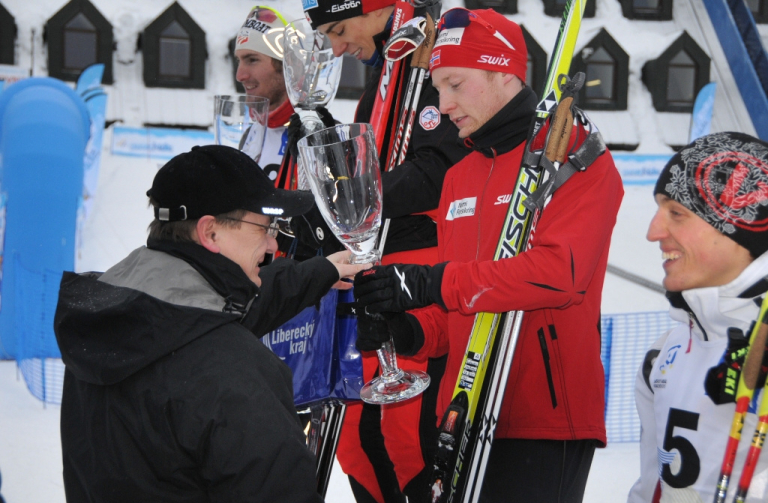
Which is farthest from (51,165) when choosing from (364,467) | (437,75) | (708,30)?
(708,30)

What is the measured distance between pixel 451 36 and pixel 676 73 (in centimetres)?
568

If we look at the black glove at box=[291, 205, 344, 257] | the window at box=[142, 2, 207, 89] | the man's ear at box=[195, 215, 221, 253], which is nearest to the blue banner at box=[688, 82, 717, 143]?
the window at box=[142, 2, 207, 89]

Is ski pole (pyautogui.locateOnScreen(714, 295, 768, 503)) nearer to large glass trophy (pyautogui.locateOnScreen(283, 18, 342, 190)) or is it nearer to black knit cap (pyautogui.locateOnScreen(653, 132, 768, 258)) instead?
black knit cap (pyautogui.locateOnScreen(653, 132, 768, 258))

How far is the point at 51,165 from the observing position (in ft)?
17.1

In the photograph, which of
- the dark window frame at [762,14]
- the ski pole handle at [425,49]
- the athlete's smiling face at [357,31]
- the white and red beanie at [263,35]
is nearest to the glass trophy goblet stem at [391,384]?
the ski pole handle at [425,49]

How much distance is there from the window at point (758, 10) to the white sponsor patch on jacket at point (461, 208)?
632 centimetres

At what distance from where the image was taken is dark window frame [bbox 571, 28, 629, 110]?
22.0ft

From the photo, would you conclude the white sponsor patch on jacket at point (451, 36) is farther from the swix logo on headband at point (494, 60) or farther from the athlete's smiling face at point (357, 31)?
the athlete's smiling face at point (357, 31)

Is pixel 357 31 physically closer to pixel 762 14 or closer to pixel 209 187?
pixel 209 187

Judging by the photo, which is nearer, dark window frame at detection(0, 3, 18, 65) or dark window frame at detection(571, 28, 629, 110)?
dark window frame at detection(0, 3, 18, 65)

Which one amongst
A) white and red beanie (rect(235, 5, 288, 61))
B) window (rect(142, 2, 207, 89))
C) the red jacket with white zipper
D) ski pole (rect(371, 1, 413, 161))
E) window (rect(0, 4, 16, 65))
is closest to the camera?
the red jacket with white zipper

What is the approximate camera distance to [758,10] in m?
7.18

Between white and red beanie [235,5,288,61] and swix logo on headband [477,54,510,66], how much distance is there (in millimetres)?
1223

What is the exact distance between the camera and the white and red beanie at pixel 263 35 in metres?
2.86
